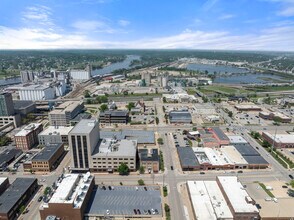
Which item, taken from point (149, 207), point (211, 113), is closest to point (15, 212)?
point (149, 207)

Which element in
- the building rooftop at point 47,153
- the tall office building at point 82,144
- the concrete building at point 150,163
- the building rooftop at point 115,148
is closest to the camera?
the tall office building at point 82,144

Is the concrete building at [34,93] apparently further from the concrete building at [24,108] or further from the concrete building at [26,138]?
the concrete building at [26,138]

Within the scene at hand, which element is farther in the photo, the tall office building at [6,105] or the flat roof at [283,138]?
the tall office building at [6,105]

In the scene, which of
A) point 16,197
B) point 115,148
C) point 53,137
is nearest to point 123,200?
point 115,148

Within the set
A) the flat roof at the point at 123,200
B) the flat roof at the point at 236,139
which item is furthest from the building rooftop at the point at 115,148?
the flat roof at the point at 236,139

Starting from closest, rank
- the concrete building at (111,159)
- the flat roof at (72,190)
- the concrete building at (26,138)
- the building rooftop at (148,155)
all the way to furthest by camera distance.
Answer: the flat roof at (72,190)
the concrete building at (111,159)
the building rooftop at (148,155)
the concrete building at (26,138)

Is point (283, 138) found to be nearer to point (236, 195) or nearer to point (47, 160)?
point (236, 195)

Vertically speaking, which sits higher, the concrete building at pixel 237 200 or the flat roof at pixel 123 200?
the concrete building at pixel 237 200

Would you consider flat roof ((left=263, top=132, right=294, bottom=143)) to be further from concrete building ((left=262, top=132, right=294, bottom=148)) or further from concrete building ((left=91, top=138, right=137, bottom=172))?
concrete building ((left=91, top=138, right=137, bottom=172))

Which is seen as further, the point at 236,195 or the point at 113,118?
the point at 113,118
